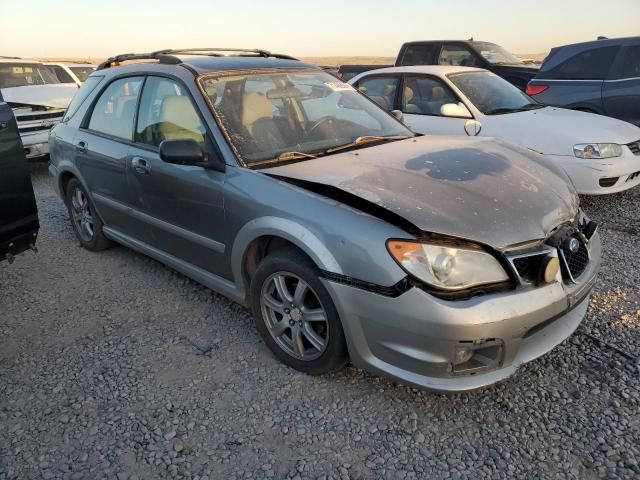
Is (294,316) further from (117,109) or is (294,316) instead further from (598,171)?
(598,171)

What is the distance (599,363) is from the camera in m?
2.85

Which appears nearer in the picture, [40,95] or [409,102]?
[409,102]

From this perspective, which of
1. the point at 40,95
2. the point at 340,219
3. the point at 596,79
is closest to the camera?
the point at 340,219

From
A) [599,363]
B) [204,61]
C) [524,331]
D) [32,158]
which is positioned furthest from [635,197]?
[32,158]

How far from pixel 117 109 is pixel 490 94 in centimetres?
425

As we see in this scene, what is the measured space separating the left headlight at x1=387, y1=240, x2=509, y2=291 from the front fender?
0.33 metres

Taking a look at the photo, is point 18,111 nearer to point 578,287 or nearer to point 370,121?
point 370,121

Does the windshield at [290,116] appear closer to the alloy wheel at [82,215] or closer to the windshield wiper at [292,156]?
the windshield wiper at [292,156]

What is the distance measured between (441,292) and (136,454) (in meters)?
1.56

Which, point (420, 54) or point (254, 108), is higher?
point (254, 108)

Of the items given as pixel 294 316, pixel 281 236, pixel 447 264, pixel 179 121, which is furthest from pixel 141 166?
pixel 447 264

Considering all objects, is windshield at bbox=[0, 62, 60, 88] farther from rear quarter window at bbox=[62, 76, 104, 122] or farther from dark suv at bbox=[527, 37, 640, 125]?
dark suv at bbox=[527, 37, 640, 125]

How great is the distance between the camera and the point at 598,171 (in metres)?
5.09

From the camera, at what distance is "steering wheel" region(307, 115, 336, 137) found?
3408 millimetres
